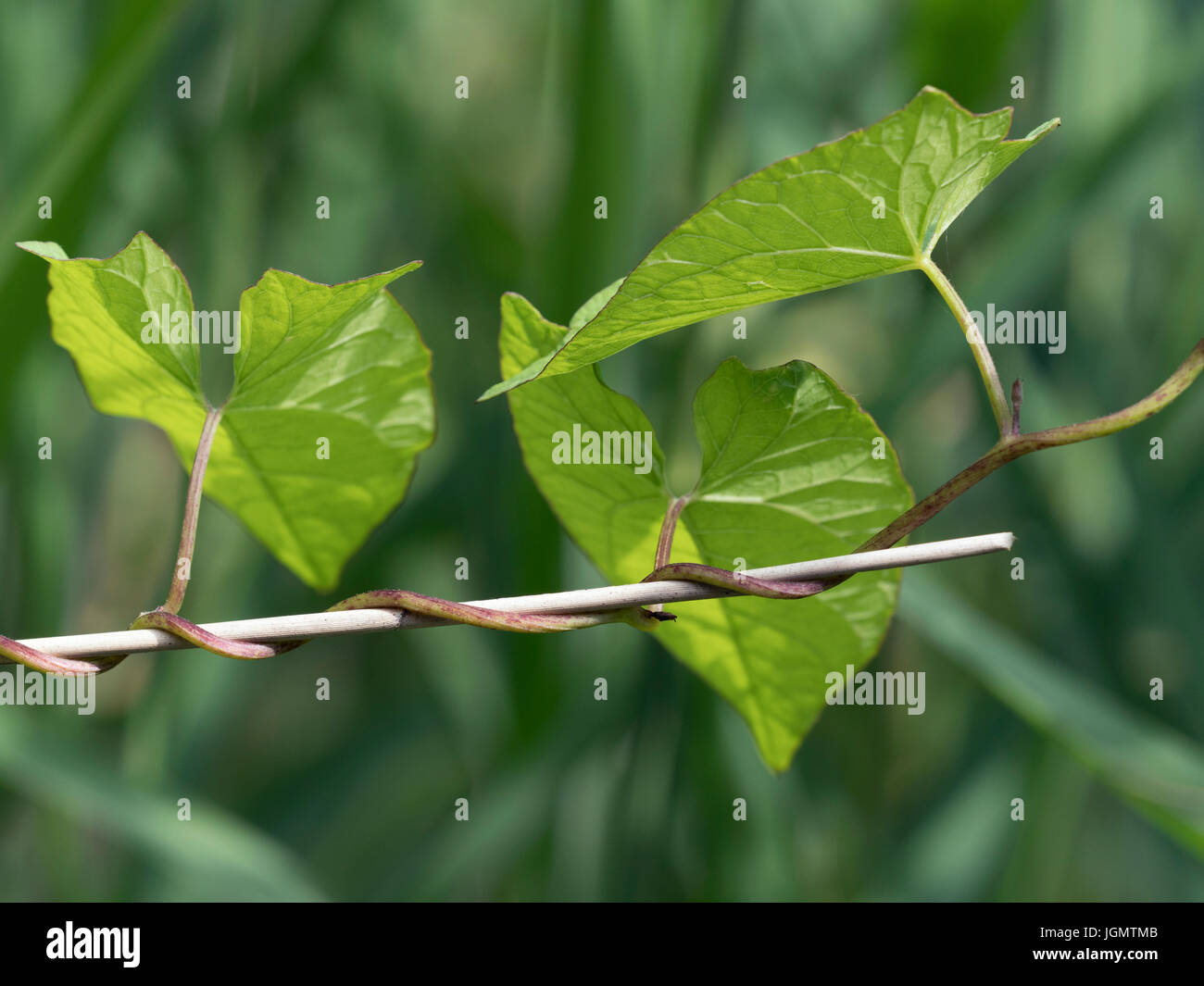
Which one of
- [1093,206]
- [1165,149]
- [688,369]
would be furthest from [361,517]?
[1165,149]

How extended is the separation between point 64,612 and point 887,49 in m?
0.52

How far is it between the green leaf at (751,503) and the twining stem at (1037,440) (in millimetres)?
20

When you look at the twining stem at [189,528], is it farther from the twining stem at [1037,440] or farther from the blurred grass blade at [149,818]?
the blurred grass blade at [149,818]

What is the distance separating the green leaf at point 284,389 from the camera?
0.38 ft

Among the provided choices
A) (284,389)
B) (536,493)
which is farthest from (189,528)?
(536,493)

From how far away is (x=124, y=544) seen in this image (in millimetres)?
490

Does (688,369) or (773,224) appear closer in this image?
(773,224)

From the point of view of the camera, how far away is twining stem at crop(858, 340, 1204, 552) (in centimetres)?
10

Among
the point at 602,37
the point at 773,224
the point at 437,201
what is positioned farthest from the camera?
the point at 437,201

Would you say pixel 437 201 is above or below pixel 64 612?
above

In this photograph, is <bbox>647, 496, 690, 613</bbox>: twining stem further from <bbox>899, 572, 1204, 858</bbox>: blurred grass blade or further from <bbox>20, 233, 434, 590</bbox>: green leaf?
<bbox>899, 572, 1204, 858</bbox>: blurred grass blade

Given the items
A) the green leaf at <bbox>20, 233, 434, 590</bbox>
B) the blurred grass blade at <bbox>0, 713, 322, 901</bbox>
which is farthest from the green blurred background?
the green leaf at <bbox>20, 233, 434, 590</bbox>

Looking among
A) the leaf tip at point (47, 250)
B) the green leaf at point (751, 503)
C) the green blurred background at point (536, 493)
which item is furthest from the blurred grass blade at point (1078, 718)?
the leaf tip at point (47, 250)
